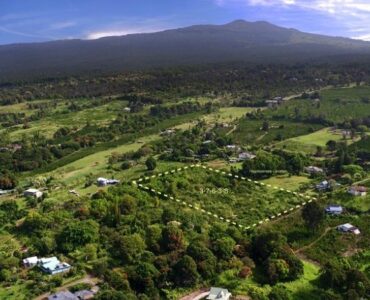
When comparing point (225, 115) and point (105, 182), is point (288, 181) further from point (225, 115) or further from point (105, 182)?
point (225, 115)

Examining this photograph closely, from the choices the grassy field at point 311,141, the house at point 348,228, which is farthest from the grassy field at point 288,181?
the grassy field at point 311,141

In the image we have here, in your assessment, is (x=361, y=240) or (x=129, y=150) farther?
(x=129, y=150)

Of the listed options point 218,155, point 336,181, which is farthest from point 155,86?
point 336,181

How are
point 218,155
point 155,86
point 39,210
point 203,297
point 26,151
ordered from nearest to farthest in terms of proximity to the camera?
point 203,297 < point 39,210 < point 218,155 < point 26,151 < point 155,86

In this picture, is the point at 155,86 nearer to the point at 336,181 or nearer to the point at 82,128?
the point at 82,128

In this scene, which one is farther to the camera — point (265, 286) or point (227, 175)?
point (227, 175)

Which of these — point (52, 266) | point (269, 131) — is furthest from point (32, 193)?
point (269, 131)

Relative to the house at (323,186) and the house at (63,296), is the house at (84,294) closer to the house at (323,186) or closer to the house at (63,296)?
the house at (63,296)
